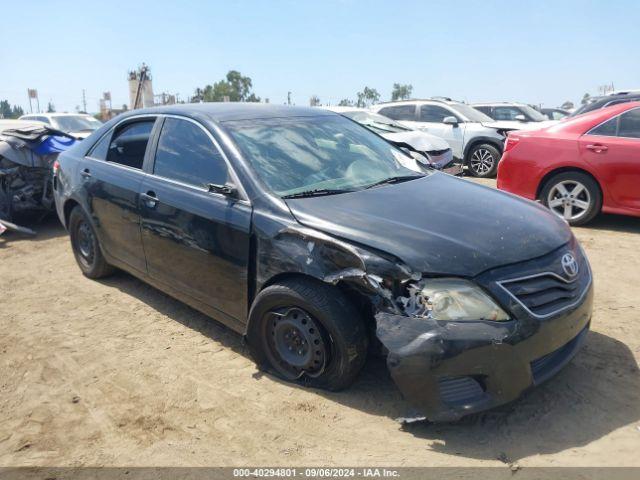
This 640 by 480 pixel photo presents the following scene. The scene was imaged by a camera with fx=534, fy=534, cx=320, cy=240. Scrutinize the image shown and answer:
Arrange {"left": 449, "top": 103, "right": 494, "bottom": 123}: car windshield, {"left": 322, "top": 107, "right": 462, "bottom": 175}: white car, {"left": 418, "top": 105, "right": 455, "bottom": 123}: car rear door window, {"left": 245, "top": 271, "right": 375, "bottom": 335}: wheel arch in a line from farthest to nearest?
{"left": 418, "top": 105, "right": 455, "bottom": 123}: car rear door window, {"left": 449, "top": 103, "right": 494, "bottom": 123}: car windshield, {"left": 322, "top": 107, "right": 462, "bottom": 175}: white car, {"left": 245, "top": 271, "right": 375, "bottom": 335}: wheel arch

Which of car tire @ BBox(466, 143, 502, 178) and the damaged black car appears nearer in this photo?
the damaged black car

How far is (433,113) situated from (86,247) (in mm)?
9005

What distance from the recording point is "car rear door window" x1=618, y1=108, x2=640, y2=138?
6309 mm

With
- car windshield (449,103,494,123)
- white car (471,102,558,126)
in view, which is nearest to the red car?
car windshield (449,103,494,123)

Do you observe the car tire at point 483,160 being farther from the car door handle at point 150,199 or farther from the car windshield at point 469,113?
the car door handle at point 150,199

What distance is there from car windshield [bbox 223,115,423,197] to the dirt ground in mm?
1237

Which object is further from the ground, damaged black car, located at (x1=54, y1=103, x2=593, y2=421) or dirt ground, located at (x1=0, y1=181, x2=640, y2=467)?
damaged black car, located at (x1=54, y1=103, x2=593, y2=421)

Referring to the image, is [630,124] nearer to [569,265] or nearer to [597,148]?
[597,148]

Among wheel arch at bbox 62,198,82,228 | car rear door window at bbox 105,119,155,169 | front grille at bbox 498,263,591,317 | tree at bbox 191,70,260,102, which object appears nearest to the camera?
front grille at bbox 498,263,591,317

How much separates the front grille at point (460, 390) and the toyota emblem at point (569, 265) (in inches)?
33.1

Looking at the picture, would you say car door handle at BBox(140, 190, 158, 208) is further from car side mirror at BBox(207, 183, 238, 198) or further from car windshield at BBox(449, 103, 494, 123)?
car windshield at BBox(449, 103, 494, 123)

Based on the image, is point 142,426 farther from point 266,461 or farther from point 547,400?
point 547,400

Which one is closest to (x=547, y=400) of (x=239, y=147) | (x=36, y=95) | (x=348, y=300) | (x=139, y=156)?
(x=348, y=300)

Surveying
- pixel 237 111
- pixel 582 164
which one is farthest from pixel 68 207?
pixel 582 164
